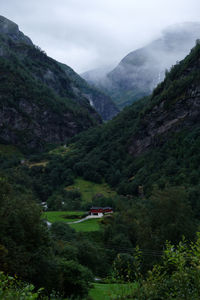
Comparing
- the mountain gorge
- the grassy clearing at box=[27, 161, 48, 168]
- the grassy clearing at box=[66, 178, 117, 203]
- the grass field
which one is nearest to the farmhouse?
the grass field

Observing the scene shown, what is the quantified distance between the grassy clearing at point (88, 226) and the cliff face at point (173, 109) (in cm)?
5866

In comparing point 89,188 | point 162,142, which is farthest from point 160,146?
point 89,188

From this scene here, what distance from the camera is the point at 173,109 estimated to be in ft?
379

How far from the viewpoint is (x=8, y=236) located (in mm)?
20094

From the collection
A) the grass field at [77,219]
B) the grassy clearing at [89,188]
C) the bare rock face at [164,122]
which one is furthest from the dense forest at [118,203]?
the grassy clearing at [89,188]

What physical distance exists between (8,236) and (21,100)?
185688 millimetres

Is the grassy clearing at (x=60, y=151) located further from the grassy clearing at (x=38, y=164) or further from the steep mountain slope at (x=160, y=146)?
the steep mountain slope at (x=160, y=146)

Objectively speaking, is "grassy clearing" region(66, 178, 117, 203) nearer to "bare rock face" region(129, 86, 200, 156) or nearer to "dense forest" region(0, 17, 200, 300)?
"dense forest" region(0, 17, 200, 300)

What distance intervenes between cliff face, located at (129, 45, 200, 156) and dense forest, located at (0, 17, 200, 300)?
1.42ft

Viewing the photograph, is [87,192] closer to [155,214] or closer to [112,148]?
[112,148]

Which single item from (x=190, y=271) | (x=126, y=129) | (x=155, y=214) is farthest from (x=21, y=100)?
(x=190, y=271)

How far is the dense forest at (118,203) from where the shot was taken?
11.4 m

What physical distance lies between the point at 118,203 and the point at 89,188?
4929 centimetres

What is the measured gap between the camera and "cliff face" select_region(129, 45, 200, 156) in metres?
109
